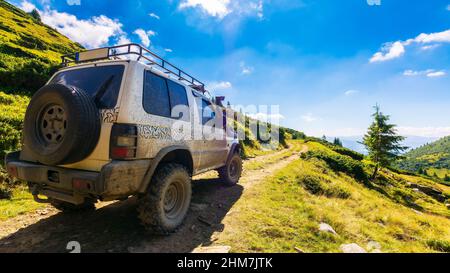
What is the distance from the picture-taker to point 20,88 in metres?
13.1

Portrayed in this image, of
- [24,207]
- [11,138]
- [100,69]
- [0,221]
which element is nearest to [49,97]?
[100,69]

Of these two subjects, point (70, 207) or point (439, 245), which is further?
point (439, 245)

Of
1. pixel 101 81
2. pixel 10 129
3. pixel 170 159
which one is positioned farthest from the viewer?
pixel 10 129

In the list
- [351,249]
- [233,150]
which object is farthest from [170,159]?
[351,249]

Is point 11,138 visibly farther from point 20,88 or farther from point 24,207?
point 20,88

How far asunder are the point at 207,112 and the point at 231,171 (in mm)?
2805

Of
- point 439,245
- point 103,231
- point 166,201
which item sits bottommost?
point 439,245

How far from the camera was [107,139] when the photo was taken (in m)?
3.05

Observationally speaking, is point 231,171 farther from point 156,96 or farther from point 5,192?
point 5,192

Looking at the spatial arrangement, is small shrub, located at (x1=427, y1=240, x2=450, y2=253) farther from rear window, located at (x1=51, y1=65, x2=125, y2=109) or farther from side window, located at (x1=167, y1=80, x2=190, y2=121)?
rear window, located at (x1=51, y1=65, x2=125, y2=109)

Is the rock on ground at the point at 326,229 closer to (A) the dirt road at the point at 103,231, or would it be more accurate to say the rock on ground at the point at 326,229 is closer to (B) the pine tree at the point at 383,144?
(A) the dirt road at the point at 103,231

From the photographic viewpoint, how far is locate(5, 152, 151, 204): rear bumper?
2830 millimetres

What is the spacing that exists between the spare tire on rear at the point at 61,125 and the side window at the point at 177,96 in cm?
147

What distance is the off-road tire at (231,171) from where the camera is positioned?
7359 mm
